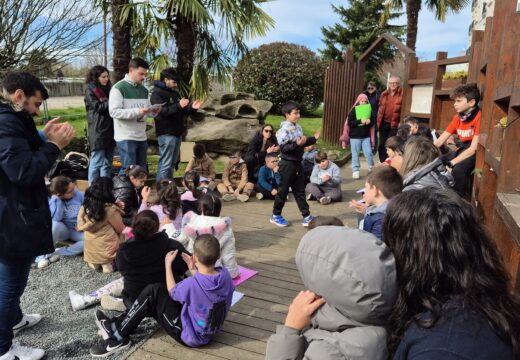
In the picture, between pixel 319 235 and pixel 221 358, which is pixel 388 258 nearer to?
pixel 319 235

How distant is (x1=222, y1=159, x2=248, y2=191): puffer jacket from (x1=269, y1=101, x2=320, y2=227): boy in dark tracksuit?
1.40 meters

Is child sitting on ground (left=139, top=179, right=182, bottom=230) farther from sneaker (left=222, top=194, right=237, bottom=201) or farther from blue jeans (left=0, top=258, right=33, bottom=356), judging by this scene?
sneaker (left=222, top=194, right=237, bottom=201)

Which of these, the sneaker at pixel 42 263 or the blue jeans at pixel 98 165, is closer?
the sneaker at pixel 42 263

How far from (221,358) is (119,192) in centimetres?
274

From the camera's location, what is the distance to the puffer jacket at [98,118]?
531 cm

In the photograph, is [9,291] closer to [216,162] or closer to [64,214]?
[64,214]

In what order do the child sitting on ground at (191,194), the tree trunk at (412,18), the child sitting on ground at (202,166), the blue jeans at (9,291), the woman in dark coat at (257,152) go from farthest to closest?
1. the tree trunk at (412,18)
2. the woman in dark coat at (257,152)
3. the child sitting on ground at (202,166)
4. the child sitting on ground at (191,194)
5. the blue jeans at (9,291)

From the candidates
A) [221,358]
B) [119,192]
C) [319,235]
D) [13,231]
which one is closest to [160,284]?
[221,358]

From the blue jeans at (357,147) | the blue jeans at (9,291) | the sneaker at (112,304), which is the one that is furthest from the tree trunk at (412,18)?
the blue jeans at (9,291)

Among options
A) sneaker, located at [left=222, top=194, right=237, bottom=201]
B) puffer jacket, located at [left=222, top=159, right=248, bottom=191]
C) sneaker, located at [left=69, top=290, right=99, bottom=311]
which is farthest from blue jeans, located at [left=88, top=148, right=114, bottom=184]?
sneaker, located at [left=69, top=290, right=99, bottom=311]

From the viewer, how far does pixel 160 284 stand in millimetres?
2951

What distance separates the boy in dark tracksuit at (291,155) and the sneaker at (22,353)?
10.7 ft

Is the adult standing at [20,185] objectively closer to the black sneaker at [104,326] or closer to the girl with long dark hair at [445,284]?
the black sneaker at [104,326]

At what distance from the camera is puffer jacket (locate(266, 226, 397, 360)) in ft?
4.17
